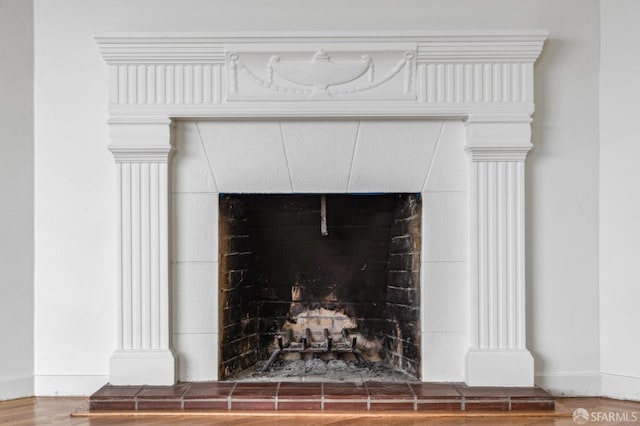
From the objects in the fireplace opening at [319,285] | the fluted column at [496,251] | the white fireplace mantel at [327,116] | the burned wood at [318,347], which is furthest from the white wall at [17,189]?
the fluted column at [496,251]

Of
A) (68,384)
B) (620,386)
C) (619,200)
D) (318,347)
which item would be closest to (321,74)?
(318,347)

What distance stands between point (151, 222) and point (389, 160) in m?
1.10

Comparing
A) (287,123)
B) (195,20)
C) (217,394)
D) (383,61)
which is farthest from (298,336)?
(195,20)

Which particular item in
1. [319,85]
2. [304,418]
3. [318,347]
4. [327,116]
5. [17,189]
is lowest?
[304,418]

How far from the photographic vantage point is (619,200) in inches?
100

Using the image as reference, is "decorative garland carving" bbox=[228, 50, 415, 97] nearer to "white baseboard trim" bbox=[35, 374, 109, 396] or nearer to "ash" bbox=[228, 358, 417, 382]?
"ash" bbox=[228, 358, 417, 382]

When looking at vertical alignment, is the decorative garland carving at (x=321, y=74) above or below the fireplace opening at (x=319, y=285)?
above

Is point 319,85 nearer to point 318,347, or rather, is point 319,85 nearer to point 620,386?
point 318,347

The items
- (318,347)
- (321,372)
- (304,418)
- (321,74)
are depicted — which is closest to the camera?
(304,418)

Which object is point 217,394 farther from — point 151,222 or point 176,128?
point 176,128

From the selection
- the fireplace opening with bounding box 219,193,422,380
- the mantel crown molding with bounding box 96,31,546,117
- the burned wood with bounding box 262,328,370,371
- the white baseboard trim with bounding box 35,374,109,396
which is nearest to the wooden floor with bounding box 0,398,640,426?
the white baseboard trim with bounding box 35,374,109,396

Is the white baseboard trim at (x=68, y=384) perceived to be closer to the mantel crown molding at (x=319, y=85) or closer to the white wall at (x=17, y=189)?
the white wall at (x=17, y=189)

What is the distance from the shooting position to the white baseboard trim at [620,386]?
2.51 m

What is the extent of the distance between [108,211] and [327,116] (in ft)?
3.54
